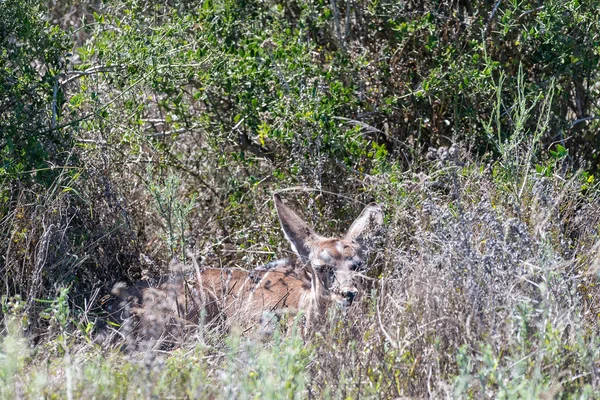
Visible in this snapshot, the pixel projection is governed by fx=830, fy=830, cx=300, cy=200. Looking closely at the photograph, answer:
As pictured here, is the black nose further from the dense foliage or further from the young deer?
the dense foliage

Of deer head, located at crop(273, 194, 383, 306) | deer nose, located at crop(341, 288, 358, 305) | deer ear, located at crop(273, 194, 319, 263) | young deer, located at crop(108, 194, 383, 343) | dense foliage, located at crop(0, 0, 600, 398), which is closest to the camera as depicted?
dense foliage, located at crop(0, 0, 600, 398)

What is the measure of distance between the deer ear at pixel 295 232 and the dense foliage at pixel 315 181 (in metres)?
0.43

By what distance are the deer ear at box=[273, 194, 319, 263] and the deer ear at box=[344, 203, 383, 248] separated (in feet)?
1.02

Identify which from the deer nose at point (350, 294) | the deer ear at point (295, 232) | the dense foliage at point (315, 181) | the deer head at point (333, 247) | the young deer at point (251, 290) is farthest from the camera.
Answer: the deer ear at point (295, 232)

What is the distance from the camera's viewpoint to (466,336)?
4.33 m

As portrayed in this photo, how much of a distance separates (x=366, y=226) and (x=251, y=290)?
0.98m

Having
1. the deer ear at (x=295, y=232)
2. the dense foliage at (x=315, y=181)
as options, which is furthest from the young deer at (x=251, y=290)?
the dense foliage at (x=315, y=181)

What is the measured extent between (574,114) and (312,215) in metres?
3.04

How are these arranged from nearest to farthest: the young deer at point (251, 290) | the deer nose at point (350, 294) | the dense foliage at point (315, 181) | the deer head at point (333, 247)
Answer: the dense foliage at point (315, 181) → the deer nose at point (350, 294) → the young deer at point (251, 290) → the deer head at point (333, 247)

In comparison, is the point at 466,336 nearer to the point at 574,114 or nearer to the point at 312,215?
the point at 312,215

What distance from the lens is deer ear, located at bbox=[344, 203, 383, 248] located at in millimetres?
5828

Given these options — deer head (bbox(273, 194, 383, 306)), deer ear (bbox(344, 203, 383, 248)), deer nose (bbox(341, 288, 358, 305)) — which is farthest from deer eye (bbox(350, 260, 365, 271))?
deer nose (bbox(341, 288, 358, 305))

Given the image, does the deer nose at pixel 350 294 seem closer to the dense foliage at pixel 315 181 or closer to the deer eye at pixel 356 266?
the dense foliage at pixel 315 181

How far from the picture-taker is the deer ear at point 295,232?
19.7 ft
